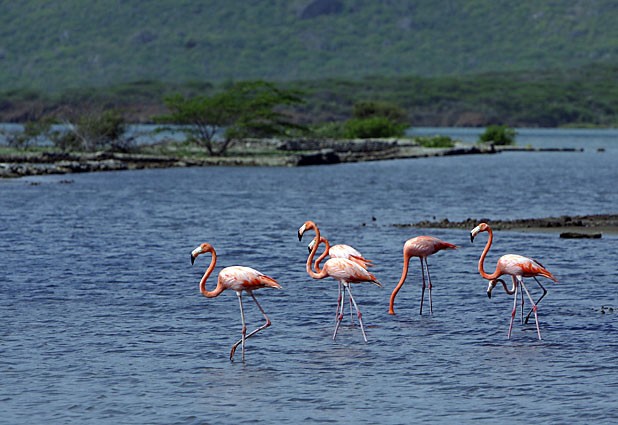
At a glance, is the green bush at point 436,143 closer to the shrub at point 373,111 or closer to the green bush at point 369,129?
the green bush at point 369,129

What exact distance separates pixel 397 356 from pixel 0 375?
5603 mm

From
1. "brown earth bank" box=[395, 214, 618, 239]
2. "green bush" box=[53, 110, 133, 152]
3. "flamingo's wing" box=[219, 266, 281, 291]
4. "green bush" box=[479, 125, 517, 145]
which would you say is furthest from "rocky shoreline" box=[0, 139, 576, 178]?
"flamingo's wing" box=[219, 266, 281, 291]

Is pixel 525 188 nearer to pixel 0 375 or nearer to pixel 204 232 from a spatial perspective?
pixel 204 232

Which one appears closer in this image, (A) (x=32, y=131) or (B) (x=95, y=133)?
(B) (x=95, y=133)

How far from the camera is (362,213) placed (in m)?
44.1

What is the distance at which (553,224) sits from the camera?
3672 centimetres

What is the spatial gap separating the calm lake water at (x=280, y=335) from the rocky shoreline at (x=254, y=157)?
30.6 meters

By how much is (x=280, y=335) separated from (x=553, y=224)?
64.5ft

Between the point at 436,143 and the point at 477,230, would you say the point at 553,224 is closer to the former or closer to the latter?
the point at 477,230

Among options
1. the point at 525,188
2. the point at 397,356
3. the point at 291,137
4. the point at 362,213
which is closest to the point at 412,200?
the point at 362,213

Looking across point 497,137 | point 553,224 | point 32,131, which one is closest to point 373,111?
point 497,137

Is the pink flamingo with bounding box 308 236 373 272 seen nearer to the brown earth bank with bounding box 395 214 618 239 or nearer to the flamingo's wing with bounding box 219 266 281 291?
the flamingo's wing with bounding box 219 266 281 291

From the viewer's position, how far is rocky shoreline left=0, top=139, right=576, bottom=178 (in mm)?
71125

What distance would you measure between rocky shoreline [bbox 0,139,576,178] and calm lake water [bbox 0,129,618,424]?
100ft
